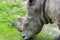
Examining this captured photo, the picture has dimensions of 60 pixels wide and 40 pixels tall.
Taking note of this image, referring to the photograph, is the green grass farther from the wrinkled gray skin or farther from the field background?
the wrinkled gray skin

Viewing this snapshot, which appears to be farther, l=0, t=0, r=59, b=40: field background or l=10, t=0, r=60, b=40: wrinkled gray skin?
l=0, t=0, r=59, b=40: field background

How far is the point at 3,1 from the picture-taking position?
8781 millimetres

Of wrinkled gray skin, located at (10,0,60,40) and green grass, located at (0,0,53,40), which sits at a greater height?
wrinkled gray skin, located at (10,0,60,40)

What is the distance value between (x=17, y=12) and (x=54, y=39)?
6.55ft

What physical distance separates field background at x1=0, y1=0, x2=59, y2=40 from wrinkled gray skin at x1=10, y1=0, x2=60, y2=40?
0.39 metres

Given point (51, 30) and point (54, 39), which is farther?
point (51, 30)

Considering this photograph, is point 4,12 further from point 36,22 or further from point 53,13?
point 53,13

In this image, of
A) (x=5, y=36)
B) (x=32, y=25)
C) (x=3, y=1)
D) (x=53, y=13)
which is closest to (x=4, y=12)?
(x=3, y=1)

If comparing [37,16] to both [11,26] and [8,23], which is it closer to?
[11,26]

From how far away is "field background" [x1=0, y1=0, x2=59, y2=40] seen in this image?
21.6ft

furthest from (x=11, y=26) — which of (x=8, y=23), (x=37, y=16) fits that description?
(x=37, y=16)

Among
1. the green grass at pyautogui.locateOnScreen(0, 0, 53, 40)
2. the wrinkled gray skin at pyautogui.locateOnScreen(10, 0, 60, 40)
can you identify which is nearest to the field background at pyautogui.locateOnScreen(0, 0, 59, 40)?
the green grass at pyautogui.locateOnScreen(0, 0, 53, 40)

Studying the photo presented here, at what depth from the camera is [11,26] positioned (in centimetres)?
714

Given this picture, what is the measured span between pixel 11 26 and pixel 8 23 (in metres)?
0.20
